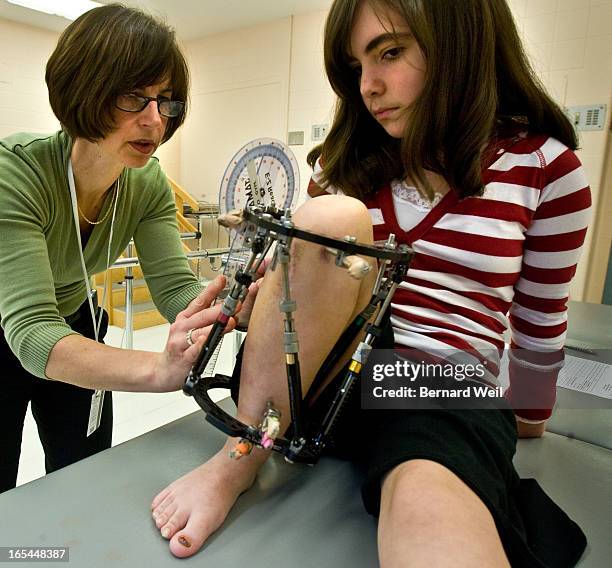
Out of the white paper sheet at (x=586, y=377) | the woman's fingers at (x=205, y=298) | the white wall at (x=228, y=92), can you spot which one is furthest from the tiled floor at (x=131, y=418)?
the white wall at (x=228, y=92)

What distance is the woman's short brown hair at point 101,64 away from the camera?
0.93m

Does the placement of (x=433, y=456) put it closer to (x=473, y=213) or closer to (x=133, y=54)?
(x=473, y=213)

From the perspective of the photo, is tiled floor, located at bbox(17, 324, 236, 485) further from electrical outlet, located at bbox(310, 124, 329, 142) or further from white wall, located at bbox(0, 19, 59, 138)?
white wall, located at bbox(0, 19, 59, 138)

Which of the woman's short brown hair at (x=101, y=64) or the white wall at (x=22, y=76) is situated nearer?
the woman's short brown hair at (x=101, y=64)

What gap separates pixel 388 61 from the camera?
88 centimetres

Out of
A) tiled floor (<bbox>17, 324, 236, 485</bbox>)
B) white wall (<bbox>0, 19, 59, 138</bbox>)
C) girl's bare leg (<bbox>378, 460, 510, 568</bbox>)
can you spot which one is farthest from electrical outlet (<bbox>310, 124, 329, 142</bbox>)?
girl's bare leg (<bbox>378, 460, 510, 568</bbox>)

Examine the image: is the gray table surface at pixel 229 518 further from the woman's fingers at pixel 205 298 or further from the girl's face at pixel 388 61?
the girl's face at pixel 388 61

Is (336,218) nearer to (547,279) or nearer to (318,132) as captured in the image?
(547,279)

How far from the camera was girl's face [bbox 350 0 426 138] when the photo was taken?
0.85 m

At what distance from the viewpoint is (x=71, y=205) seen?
1.03 metres

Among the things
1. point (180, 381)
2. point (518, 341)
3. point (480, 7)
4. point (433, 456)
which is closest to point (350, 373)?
point (433, 456)

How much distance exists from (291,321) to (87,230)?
0.74 meters

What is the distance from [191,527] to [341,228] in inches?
18.1

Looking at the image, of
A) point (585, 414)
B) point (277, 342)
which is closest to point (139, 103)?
point (277, 342)
